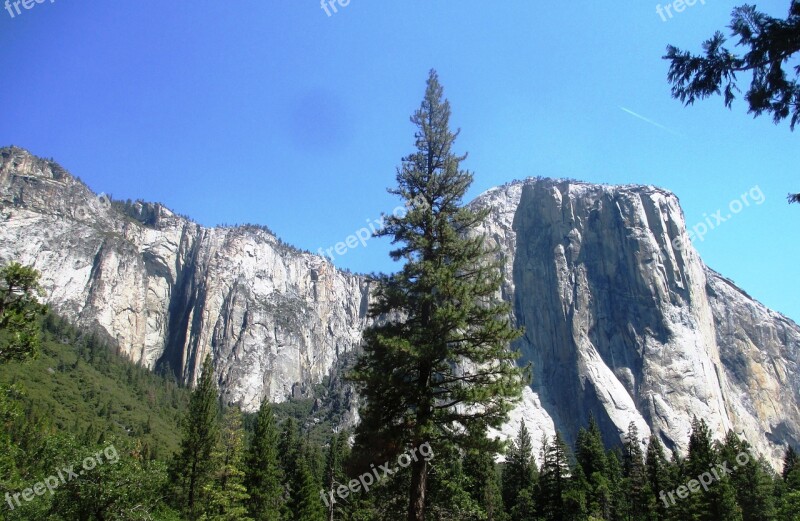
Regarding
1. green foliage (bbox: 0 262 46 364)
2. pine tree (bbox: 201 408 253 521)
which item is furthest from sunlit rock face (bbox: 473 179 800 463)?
green foliage (bbox: 0 262 46 364)

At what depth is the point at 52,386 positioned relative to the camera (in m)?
135

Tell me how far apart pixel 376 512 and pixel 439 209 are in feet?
30.8

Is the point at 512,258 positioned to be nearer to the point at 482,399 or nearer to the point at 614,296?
the point at 614,296

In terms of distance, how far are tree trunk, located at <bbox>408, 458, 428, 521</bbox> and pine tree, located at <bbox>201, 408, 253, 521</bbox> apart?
18.7 metres

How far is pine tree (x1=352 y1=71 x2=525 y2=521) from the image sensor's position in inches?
534

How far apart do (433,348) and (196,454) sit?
27600mm

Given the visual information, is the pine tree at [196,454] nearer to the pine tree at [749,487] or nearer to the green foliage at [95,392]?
the pine tree at [749,487]

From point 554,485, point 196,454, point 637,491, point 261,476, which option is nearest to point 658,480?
point 637,491

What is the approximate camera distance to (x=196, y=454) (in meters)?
34.5

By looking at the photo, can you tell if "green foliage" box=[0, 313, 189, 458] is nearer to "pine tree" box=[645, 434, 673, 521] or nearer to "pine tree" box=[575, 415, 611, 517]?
"pine tree" box=[575, 415, 611, 517]

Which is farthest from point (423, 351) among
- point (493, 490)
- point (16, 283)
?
point (493, 490)

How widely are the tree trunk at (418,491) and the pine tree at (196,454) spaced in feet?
76.1

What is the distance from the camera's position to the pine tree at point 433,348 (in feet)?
44.5

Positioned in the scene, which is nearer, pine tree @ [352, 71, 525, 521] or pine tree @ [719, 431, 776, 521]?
pine tree @ [352, 71, 525, 521]
